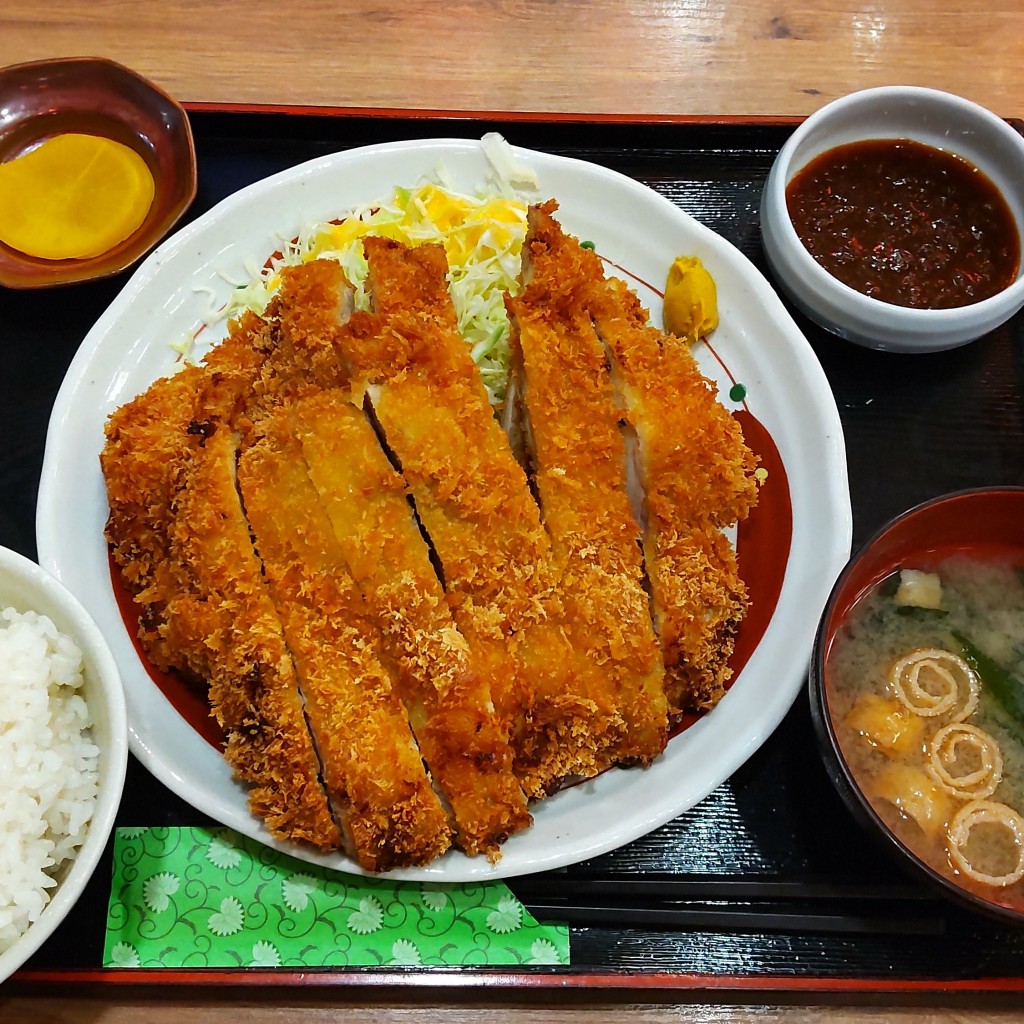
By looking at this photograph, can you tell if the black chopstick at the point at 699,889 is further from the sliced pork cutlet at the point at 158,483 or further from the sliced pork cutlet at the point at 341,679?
the sliced pork cutlet at the point at 158,483

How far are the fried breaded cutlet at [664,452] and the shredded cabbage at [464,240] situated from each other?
0.34 m

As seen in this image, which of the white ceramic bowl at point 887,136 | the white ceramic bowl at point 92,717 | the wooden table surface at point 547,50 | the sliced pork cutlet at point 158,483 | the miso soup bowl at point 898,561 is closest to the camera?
the white ceramic bowl at point 92,717

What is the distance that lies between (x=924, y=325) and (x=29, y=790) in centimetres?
223

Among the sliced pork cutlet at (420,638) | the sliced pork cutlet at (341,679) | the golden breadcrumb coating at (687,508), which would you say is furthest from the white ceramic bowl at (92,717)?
the golden breadcrumb coating at (687,508)

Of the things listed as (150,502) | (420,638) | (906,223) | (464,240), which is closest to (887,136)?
(906,223)

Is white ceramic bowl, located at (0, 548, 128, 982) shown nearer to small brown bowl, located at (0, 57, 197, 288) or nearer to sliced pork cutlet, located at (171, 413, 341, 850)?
sliced pork cutlet, located at (171, 413, 341, 850)

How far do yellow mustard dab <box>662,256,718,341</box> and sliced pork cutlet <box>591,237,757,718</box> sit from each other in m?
0.33

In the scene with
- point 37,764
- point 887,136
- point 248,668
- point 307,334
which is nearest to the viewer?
point 37,764

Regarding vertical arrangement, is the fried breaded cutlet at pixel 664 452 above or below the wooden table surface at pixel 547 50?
below

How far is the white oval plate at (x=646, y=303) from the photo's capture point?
72.6 inches

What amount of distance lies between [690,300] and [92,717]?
171 centimetres

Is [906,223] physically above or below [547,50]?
below

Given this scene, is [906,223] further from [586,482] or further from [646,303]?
[586,482]

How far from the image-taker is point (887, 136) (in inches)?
92.0
